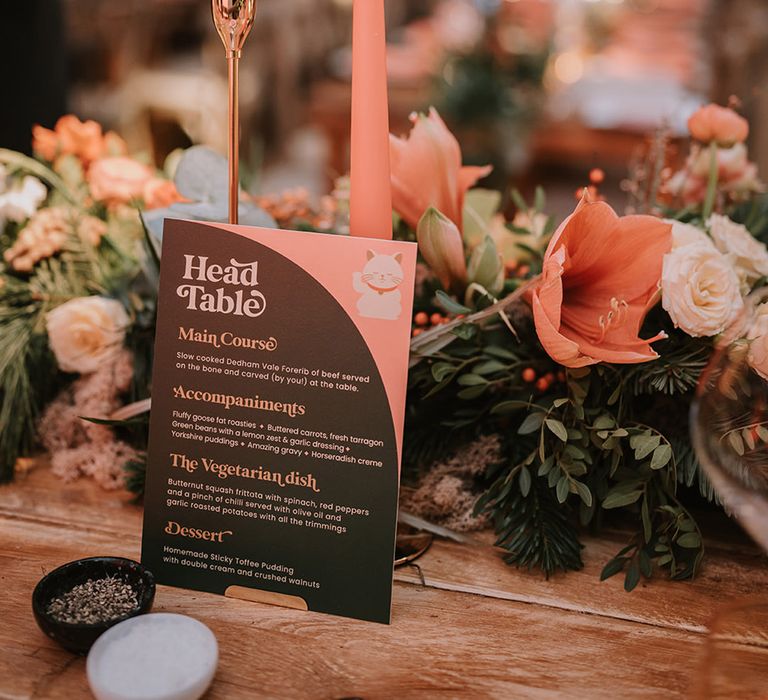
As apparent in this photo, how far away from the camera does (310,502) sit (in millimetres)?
655

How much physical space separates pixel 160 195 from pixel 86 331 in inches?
7.5

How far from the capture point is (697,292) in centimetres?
68

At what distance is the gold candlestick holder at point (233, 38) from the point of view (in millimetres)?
668

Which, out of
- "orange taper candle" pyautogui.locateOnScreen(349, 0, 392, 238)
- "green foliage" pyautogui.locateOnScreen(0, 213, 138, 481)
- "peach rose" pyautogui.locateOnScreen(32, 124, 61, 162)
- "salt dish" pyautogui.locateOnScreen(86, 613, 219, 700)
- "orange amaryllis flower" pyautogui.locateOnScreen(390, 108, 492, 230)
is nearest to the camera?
"salt dish" pyautogui.locateOnScreen(86, 613, 219, 700)

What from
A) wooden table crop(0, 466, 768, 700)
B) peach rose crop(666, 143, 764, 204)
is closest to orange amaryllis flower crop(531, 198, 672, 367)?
wooden table crop(0, 466, 768, 700)

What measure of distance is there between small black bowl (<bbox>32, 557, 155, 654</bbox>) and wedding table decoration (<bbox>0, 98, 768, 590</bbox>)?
132mm

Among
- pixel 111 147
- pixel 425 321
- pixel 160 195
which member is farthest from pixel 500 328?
pixel 111 147

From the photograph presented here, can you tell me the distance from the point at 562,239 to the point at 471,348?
0.17 metres

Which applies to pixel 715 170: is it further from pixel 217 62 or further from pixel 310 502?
pixel 217 62

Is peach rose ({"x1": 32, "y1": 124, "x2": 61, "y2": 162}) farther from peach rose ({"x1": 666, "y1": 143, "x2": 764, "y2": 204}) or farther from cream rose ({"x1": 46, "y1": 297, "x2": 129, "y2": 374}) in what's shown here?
peach rose ({"x1": 666, "y1": 143, "x2": 764, "y2": 204})

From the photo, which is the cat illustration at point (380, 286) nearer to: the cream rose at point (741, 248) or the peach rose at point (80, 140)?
the cream rose at point (741, 248)

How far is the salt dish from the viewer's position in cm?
53

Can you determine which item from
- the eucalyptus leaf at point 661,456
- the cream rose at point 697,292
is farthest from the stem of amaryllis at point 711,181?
the eucalyptus leaf at point 661,456

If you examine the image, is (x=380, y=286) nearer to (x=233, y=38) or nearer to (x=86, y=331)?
(x=233, y=38)
